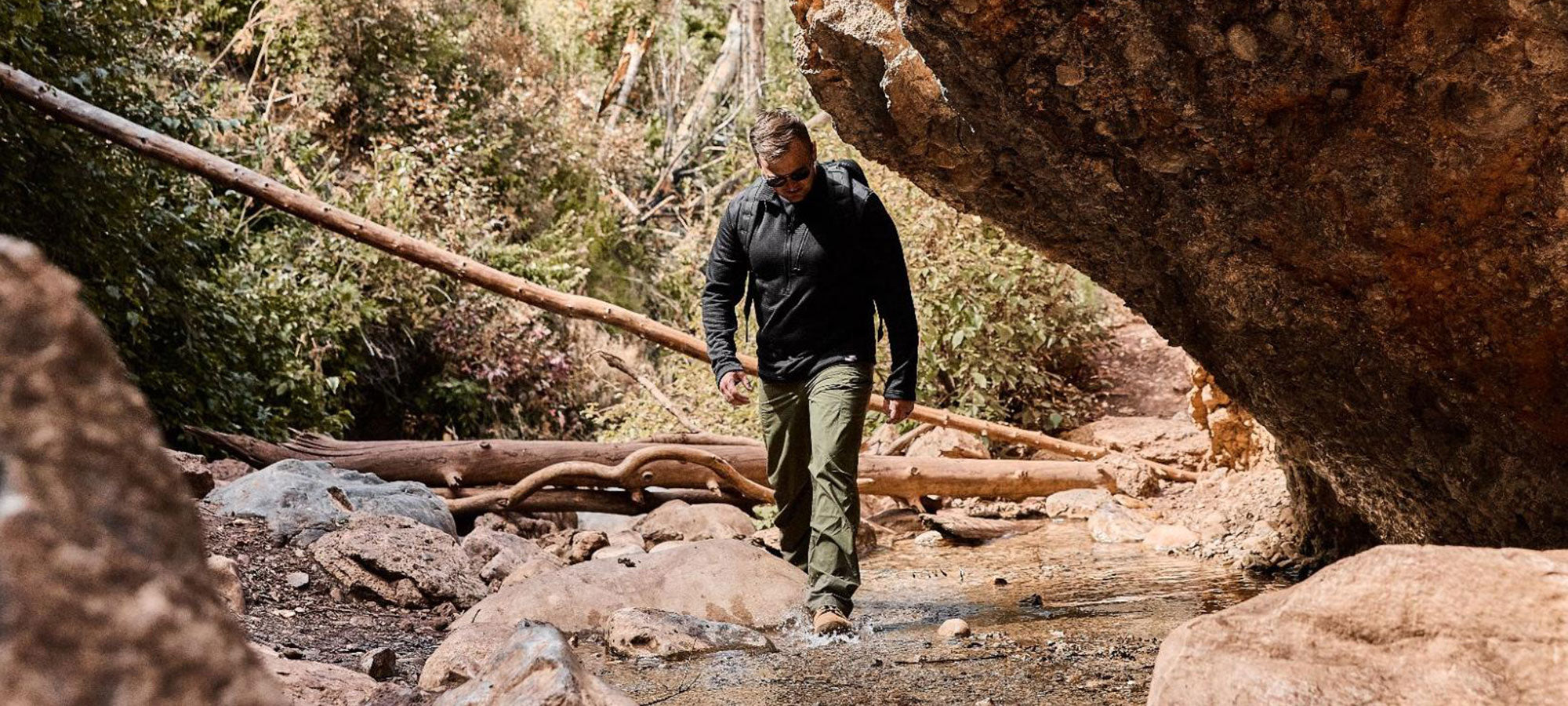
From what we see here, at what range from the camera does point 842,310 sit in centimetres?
498

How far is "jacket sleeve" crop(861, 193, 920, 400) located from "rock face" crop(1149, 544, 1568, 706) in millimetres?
2552

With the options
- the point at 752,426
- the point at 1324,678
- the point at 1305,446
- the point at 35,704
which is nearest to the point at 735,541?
the point at 1305,446

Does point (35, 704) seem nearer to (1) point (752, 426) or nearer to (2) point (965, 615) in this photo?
(2) point (965, 615)

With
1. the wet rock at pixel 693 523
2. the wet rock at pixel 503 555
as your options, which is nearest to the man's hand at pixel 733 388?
the wet rock at pixel 503 555

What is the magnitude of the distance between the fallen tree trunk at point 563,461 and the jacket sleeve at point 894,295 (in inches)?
132

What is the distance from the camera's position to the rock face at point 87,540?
85 cm

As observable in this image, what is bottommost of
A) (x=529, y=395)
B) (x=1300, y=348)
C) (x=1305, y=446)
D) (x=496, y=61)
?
(x=529, y=395)

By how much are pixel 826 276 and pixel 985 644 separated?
1.47 meters

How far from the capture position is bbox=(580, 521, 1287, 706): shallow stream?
148 inches

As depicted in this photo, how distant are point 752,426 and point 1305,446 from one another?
689 centimetres

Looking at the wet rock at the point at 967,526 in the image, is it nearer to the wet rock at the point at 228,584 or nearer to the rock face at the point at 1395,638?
the wet rock at the point at 228,584

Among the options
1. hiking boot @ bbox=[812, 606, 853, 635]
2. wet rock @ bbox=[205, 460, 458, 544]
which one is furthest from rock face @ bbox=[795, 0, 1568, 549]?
wet rock @ bbox=[205, 460, 458, 544]

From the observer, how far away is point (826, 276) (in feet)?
16.2

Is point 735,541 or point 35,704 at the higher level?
point 35,704
